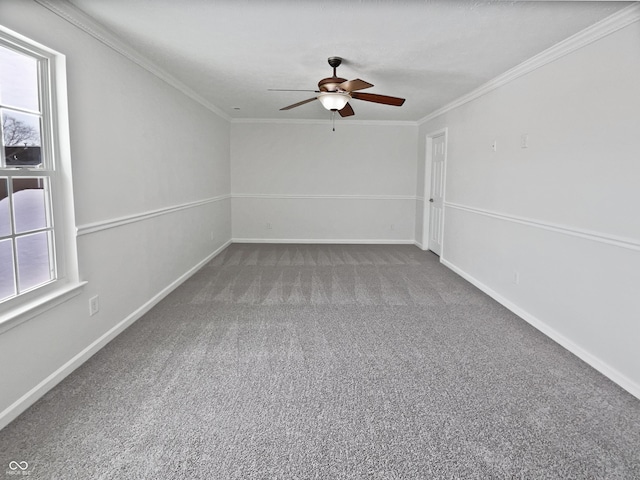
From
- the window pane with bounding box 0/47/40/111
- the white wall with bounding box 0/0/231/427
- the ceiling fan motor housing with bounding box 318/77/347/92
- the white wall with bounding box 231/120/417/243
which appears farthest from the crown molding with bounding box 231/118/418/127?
the window pane with bounding box 0/47/40/111

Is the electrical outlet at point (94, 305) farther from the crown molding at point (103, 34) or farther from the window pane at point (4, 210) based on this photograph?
the crown molding at point (103, 34)

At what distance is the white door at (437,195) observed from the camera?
608 cm

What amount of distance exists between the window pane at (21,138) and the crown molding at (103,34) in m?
0.64

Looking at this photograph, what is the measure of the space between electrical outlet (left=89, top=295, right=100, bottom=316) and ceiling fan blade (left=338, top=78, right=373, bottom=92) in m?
2.52

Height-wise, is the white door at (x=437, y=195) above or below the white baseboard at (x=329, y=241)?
above

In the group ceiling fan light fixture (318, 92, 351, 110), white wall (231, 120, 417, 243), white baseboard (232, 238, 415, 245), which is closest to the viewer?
ceiling fan light fixture (318, 92, 351, 110)

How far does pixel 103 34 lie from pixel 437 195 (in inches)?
→ 193

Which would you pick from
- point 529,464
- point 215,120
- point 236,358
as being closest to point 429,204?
point 215,120

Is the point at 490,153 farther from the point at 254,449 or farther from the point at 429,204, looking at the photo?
the point at 254,449

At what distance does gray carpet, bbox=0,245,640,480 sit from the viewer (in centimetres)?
172

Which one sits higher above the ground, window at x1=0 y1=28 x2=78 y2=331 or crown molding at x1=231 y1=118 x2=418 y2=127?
crown molding at x1=231 y1=118 x2=418 y2=127

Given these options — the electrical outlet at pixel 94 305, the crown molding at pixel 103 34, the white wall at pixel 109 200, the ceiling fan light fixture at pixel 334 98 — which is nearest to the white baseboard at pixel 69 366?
the white wall at pixel 109 200

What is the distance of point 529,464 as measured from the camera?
1.72 meters

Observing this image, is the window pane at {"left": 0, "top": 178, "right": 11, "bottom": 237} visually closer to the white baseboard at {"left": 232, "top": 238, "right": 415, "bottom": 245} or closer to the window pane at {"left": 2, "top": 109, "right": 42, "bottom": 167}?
the window pane at {"left": 2, "top": 109, "right": 42, "bottom": 167}
